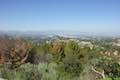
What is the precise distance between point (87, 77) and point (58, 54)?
35.4ft

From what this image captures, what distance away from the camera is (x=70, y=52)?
19.0 meters

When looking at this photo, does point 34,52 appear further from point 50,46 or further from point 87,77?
point 87,77

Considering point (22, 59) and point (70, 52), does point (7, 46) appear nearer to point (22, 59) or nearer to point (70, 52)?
point (22, 59)

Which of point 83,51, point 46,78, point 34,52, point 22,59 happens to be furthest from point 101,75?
point 83,51

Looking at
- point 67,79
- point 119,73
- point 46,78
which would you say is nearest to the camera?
point 46,78

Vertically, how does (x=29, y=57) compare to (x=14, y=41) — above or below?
below

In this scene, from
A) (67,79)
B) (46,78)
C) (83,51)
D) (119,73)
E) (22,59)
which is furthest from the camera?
(83,51)

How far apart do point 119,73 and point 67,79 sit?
227 inches

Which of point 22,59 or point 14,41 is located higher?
point 14,41

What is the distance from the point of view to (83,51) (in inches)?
808

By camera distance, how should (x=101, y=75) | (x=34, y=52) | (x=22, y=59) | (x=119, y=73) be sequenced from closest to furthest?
1. (x=101, y=75)
2. (x=119, y=73)
3. (x=22, y=59)
4. (x=34, y=52)

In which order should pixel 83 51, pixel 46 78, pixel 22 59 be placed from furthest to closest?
pixel 83 51 → pixel 22 59 → pixel 46 78

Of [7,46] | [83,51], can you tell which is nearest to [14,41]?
[7,46]

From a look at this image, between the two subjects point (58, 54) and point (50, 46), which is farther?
point (50, 46)
